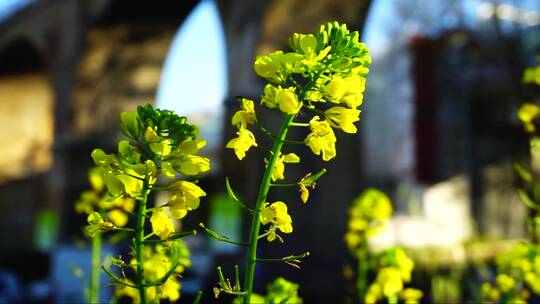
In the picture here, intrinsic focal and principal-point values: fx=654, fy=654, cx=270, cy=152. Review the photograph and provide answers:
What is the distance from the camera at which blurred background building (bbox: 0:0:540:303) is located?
227 inches

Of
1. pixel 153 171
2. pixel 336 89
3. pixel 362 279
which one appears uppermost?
pixel 336 89

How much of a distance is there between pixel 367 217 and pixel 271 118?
3.14 m

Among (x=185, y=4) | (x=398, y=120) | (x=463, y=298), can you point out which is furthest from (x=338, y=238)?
(x=398, y=120)

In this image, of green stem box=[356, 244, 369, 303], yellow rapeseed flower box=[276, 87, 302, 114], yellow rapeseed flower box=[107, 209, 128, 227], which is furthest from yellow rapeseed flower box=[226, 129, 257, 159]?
yellow rapeseed flower box=[107, 209, 128, 227]

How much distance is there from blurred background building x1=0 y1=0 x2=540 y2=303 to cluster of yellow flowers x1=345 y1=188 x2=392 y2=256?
2.22 meters

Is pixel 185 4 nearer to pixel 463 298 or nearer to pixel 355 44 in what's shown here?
pixel 463 298

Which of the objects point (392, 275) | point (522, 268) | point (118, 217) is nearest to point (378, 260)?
point (392, 275)

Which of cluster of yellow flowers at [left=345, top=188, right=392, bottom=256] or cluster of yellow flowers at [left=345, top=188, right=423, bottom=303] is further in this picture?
cluster of yellow flowers at [left=345, top=188, right=392, bottom=256]

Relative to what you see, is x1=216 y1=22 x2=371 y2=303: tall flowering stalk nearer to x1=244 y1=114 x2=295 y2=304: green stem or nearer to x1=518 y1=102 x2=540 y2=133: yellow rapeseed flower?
x1=244 y1=114 x2=295 y2=304: green stem

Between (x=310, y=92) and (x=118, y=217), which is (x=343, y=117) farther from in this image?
(x=118, y=217)

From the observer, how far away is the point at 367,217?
240 centimetres

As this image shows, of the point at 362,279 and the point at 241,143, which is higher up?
the point at 241,143

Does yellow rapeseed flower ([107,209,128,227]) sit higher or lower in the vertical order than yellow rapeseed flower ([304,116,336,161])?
lower

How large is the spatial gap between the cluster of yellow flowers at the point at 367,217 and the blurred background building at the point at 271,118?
2.22 meters
